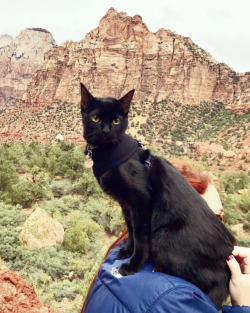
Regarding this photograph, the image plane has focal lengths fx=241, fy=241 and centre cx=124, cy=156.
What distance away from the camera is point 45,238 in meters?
6.02

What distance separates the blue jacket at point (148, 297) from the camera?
1.19 meters

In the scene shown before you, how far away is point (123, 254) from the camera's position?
1871 millimetres

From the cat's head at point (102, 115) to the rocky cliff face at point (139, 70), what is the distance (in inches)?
2113

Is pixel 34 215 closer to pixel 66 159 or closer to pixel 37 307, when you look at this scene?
pixel 37 307

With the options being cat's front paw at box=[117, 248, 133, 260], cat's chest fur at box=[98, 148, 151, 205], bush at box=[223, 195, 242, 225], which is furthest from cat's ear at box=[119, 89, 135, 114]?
bush at box=[223, 195, 242, 225]

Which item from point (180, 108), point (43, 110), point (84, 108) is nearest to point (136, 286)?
point (84, 108)

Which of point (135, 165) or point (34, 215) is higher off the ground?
point (135, 165)

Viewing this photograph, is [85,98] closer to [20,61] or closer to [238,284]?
[238,284]

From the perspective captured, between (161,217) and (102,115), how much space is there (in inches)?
43.2

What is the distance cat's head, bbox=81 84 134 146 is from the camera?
2.18m

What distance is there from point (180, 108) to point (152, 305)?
5298 cm

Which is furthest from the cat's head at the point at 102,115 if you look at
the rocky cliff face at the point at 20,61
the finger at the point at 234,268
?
the rocky cliff face at the point at 20,61

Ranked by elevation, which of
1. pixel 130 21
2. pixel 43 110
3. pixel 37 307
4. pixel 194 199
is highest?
pixel 130 21

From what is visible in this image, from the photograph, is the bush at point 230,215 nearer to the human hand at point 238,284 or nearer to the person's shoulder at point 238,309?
the human hand at point 238,284
